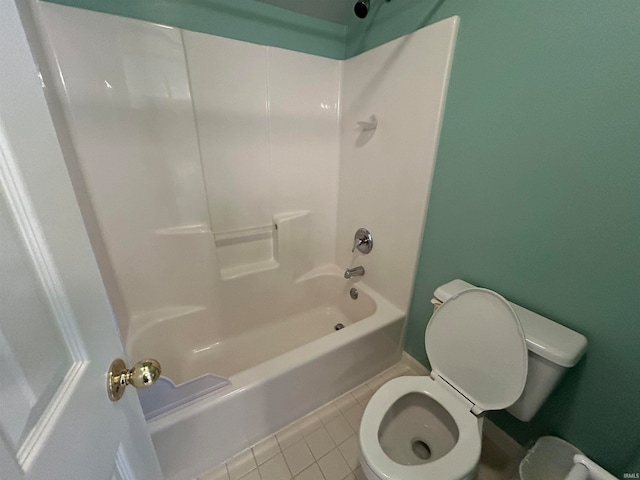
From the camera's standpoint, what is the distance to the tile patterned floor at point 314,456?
3.59 feet

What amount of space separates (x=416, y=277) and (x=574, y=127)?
878mm

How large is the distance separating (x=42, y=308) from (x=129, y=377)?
0.21 meters

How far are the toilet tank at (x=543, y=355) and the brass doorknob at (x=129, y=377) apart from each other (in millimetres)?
1083

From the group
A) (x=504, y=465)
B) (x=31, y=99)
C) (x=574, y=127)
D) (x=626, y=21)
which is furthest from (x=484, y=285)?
(x=31, y=99)

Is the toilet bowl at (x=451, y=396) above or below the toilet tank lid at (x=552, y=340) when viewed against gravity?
below

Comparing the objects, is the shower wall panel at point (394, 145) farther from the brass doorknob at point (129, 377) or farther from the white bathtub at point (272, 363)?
the brass doorknob at point (129, 377)

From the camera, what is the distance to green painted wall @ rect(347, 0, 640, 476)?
74 cm

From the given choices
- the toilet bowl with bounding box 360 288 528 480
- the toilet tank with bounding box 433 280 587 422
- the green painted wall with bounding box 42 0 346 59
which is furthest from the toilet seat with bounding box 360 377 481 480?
the green painted wall with bounding box 42 0 346 59

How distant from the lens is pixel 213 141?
141 centimetres

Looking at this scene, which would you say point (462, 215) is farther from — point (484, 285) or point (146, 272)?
point (146, 272)

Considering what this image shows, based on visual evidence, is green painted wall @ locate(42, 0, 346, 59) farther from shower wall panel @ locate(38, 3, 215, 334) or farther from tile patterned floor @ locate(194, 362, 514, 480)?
tile patterned floor @ locate(194, 362, 514, 480)

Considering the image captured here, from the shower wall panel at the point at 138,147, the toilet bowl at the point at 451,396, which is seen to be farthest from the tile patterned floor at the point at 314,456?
the shower wall panel at the point at 138,147

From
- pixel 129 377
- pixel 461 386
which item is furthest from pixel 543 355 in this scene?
pixel 129 377

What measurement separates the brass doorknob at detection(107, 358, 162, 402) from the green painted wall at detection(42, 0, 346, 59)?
4.72 feet
